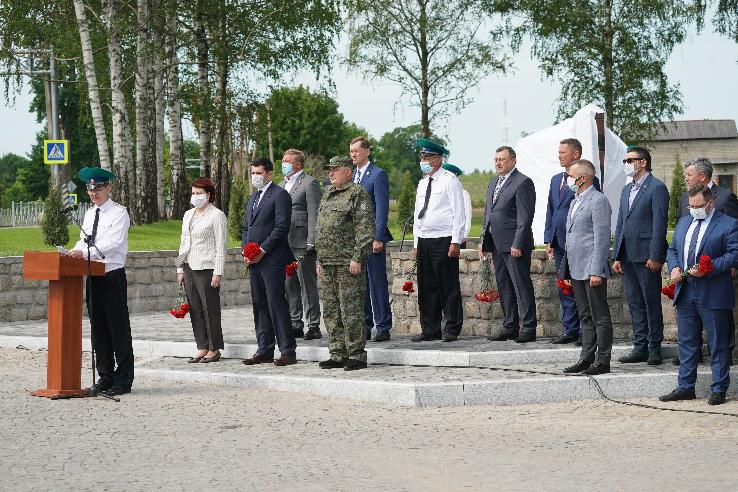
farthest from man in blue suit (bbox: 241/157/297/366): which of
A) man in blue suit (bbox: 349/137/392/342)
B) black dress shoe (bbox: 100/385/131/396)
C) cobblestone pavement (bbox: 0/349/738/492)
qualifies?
black dress shoe (bbox: 100/385/131/396)

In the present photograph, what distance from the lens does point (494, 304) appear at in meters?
14.1

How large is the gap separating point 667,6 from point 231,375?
120 ft

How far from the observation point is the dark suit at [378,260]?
44.2 feet

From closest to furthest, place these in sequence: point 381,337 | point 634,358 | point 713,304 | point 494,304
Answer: point 713,304
point 634,358
point 381,337
point 494,304

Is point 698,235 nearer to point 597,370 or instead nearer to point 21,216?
point 597,370

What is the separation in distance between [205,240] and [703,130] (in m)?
79.9

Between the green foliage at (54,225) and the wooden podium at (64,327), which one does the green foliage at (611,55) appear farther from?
the wooden podium at (64,327)

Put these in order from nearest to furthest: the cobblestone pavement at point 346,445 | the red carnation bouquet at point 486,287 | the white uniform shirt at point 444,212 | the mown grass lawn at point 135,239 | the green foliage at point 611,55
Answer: the cobblestone pavement at point 346,445
the white uniform shirt at point 444,212
the red carnation bouquet at point 486,287
the mown grass lawn at point 135,239
the green foliage at point 611,55

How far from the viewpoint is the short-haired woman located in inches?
503

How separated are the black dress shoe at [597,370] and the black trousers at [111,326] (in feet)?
13.4

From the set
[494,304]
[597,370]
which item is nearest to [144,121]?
[494,304]

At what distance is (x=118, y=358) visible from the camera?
11328 millimetres

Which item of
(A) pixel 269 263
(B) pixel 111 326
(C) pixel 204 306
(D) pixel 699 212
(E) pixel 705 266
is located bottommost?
(B) pixel 111 326

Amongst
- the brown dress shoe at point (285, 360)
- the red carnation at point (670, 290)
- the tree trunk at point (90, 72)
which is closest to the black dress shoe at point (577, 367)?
the red carnation at point (670, 290)
